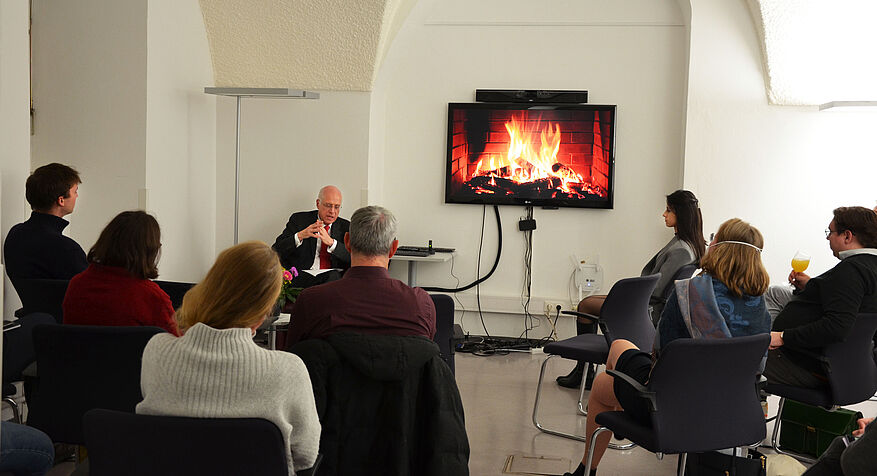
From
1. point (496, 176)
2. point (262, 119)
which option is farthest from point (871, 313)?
point (262, 119)

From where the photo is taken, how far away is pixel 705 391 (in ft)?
9.37

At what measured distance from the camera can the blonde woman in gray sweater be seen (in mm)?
1859

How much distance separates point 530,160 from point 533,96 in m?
0.56

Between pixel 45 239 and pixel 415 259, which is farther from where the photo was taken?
pixel 415 259

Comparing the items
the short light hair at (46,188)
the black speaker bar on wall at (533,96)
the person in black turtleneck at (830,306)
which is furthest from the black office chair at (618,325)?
the black speaker bar on wall at (533,96)

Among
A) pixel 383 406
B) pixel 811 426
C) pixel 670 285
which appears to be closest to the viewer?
pixel 383 406

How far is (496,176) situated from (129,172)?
306 centimetres

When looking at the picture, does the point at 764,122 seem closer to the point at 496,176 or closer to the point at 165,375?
the point at 496,176

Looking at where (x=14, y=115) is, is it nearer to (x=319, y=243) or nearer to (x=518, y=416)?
(x=319, y=243)

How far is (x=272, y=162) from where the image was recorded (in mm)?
6926

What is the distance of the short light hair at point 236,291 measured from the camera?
76.3 inches

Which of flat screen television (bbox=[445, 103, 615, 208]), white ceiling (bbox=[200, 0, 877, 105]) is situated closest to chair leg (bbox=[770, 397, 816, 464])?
flat screen television (bbox=[445, 103, 615, 208])

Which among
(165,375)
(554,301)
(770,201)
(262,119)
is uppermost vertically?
(262,119)

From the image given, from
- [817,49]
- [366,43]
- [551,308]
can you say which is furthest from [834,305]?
[366,43]
